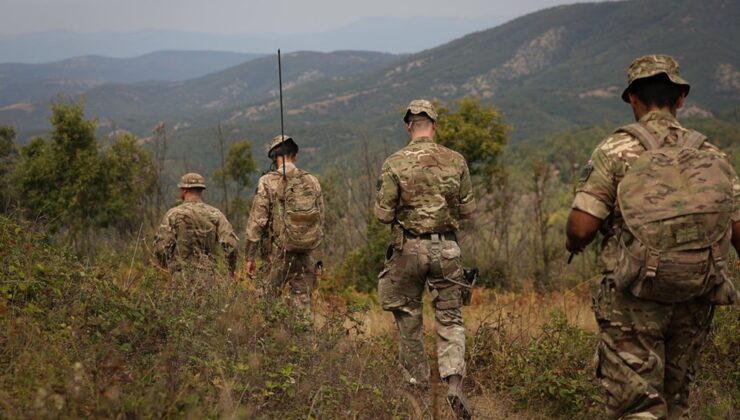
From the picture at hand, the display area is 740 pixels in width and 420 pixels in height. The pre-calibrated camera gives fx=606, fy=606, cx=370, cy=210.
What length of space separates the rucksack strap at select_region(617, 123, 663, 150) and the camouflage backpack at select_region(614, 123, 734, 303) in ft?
0.14

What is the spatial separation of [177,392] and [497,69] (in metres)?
183

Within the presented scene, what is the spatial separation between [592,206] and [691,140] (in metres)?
0.54

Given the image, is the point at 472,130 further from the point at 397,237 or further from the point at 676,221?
the point at 676,221

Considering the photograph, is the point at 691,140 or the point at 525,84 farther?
the point at 525,84

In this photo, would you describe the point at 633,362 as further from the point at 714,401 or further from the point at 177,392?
the point at 177,392

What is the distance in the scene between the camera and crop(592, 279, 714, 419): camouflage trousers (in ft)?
9.23

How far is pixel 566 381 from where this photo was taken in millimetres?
4207

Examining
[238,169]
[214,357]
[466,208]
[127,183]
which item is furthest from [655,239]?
[238,169]

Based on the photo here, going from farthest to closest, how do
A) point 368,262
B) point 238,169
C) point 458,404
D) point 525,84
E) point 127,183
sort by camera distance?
1. point 525,84
2. point 238,169
3. point 127,183
4. point 368,262
5. point 458,404

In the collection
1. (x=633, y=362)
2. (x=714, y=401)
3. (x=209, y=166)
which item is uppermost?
(x=633, y=362)

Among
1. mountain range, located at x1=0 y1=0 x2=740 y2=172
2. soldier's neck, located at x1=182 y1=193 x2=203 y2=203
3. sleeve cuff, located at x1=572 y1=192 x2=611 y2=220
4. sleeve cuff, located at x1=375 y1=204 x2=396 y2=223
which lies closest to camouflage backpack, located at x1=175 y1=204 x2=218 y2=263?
soldier's neck, located at x1=182 y1=193 x2=203 y2=203

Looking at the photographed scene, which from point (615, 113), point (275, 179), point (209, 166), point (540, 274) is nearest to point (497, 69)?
point (615, 113)

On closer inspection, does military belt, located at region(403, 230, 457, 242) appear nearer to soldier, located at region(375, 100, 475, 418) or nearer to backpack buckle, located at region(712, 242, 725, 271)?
soldier, located at region(375, 100, 475, 418)

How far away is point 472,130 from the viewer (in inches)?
726
